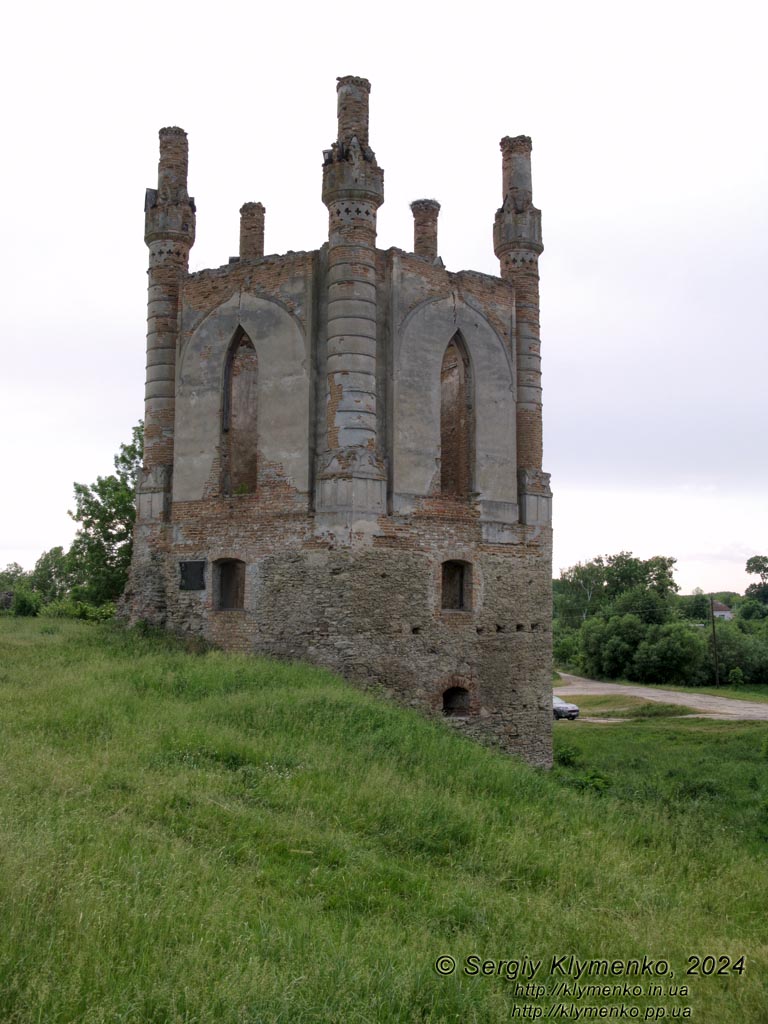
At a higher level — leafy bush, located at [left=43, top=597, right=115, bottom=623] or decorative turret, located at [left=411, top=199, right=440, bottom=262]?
decorative turret, located at [left=411, top=199, right=440, bottom=262]

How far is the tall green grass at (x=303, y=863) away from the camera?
4543 mm

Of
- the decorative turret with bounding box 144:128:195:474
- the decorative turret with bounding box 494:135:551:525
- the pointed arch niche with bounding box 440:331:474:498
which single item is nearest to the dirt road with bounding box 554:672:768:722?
the decorative turret with bounding box 494:135:551:525

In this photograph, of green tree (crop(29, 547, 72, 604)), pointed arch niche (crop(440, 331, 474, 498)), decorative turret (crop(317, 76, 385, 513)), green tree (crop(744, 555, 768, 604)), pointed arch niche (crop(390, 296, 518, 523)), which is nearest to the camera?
decorative turret (crop(317, 76, 385, 513))

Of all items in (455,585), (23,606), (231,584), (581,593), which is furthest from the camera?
(581,593)

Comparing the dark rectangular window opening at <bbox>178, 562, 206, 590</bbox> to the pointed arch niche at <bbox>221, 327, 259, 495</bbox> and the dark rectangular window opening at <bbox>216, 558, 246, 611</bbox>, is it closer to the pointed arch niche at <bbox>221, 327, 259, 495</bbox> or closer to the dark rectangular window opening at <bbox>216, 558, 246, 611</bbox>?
the dark rectangular window opening at <bbox>216, 558, 246, 611</bbox>

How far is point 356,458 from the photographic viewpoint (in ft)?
45.4

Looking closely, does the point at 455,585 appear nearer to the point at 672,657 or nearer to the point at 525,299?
the point at 525,299

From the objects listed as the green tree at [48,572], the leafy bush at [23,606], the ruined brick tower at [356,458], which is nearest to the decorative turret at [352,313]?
the ruined brick tower at [356,458]

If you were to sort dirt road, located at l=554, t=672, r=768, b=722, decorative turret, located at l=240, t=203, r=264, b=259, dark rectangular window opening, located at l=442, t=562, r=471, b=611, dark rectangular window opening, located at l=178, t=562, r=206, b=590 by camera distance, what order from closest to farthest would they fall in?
dark rectangular window opening, located at l=442, t=562, r=471, b=611, dark rectangular window opening, located at l=178, t=562, r=206, b=590, decorative turret, located at l=240, t=203, r=264, b=259, dirt road, located at l=554, t=672, r=768, b=722

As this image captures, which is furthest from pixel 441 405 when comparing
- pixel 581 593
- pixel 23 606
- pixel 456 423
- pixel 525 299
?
pixel 581 593

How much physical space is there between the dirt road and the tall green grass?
17.2m

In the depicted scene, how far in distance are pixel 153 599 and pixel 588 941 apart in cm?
1133

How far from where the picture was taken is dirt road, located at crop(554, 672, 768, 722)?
28.4m

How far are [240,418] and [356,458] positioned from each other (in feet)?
10.3
